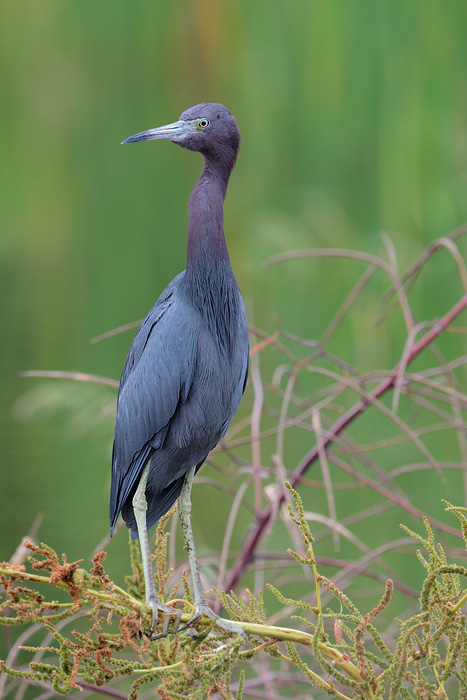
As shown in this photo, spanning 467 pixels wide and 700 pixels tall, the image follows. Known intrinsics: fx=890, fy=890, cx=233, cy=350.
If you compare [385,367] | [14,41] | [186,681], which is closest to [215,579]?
[186,681]

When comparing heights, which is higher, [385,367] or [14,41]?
[14,41]

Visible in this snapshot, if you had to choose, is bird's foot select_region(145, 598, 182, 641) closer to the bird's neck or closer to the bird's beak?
the bird's neck

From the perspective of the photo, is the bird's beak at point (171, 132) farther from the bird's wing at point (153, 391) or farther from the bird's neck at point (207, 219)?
the bird's wing at point (153, 391)

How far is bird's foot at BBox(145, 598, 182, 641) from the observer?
170 cm

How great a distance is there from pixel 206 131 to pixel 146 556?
0.99 m

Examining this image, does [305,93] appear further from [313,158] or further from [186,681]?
[186,681]

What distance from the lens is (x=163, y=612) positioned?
6.06 feet

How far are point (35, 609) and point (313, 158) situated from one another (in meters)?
4.26

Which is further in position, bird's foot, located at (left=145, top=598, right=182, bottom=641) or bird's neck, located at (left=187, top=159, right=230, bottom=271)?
bird's neck, located at (left=187, top=159, right=230, bottom=271)

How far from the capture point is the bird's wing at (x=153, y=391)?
2.09 metres

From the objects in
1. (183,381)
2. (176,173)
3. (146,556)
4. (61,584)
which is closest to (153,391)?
(183,381)

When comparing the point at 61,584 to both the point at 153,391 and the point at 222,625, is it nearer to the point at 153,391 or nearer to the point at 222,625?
the point at 222,625

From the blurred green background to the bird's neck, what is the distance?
6.89 ft

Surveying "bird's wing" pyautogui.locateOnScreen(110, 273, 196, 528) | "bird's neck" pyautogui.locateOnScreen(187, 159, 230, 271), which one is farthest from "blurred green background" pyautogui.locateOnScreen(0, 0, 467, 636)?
"bird's neck" pyautogui.locateOnScreen(187, 159, 230, 271)
